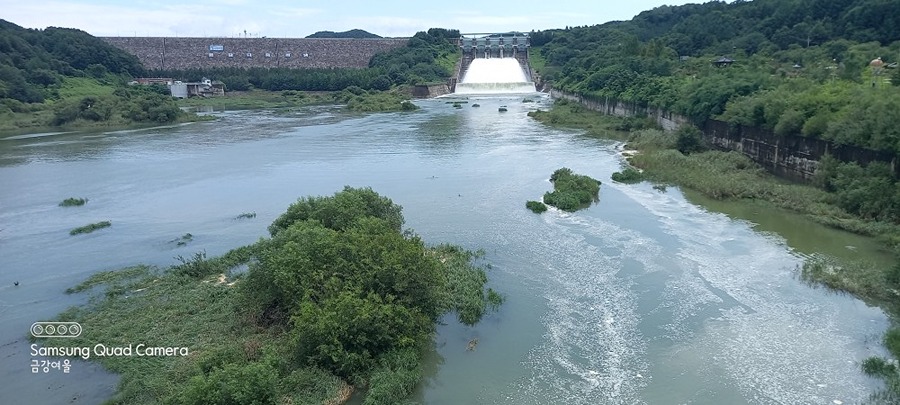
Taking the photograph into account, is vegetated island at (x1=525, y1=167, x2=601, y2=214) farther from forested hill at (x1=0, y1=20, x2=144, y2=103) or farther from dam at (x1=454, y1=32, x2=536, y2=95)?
dam at (x1=454, y1=32, x2=536, y2=95)

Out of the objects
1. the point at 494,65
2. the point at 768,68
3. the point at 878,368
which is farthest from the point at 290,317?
the point at 494,65

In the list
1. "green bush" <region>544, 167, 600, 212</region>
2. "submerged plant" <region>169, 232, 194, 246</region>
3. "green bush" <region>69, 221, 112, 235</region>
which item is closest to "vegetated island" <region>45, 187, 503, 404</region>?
"submerged plant" <region>169, 232, 194, 246</region>

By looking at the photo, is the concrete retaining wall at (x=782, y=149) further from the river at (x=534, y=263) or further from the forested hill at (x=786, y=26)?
the forested hill at (x=786, y=26)

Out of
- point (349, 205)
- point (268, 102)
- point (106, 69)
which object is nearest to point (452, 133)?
point (349, 205)

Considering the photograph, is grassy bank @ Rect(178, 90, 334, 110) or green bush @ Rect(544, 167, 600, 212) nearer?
green bush @ Rect(544, 167, 600, 212)

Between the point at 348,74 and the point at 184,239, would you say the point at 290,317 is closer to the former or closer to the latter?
the point at 184,239

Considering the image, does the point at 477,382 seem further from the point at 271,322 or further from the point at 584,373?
the point at 271,322
